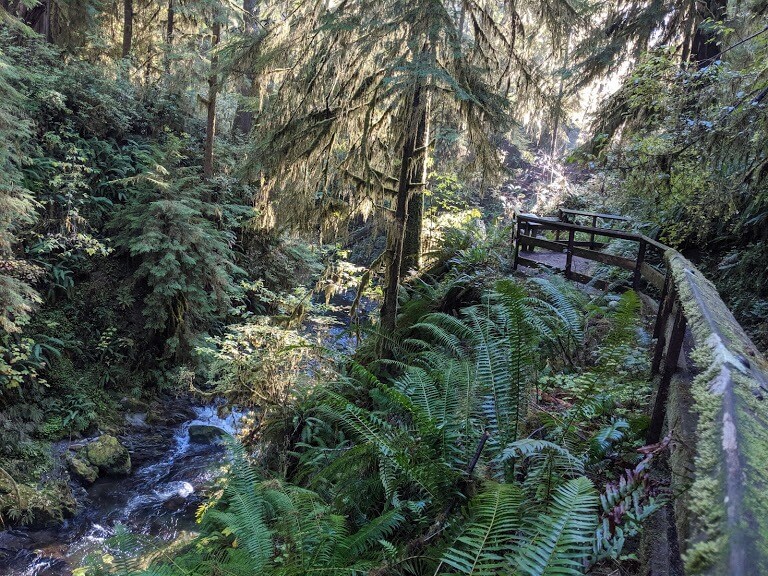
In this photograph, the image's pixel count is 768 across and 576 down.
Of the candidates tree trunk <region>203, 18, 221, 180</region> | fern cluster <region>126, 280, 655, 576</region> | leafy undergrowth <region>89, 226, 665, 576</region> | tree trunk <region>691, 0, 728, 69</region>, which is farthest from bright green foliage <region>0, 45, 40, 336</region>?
tree trunk <region>691, 0, 728, 69</region>

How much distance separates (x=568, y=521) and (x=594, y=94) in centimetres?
1244

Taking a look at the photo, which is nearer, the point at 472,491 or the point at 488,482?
the point at 488,482

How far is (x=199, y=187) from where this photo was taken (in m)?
12.5

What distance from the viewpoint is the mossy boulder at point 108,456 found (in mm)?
9023

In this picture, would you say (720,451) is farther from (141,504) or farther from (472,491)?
(141,504)

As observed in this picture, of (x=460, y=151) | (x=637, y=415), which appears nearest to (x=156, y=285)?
(x=460, y=151)

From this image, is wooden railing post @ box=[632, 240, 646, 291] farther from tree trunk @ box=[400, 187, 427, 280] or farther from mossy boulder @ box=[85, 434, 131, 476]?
mossy boulder @ box=[85, 434, 131, 476]

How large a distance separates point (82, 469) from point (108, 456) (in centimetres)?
48

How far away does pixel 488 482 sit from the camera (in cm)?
237

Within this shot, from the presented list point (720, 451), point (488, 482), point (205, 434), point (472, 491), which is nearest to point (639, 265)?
point (472, 491)

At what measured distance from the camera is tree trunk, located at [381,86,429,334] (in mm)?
5441

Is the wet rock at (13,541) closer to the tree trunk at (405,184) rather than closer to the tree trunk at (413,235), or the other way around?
the tree trunk at (405,184)

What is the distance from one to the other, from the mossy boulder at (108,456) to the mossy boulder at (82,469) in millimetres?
119

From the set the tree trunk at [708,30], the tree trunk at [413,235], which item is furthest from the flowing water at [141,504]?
the tree trunk at [708,30]
